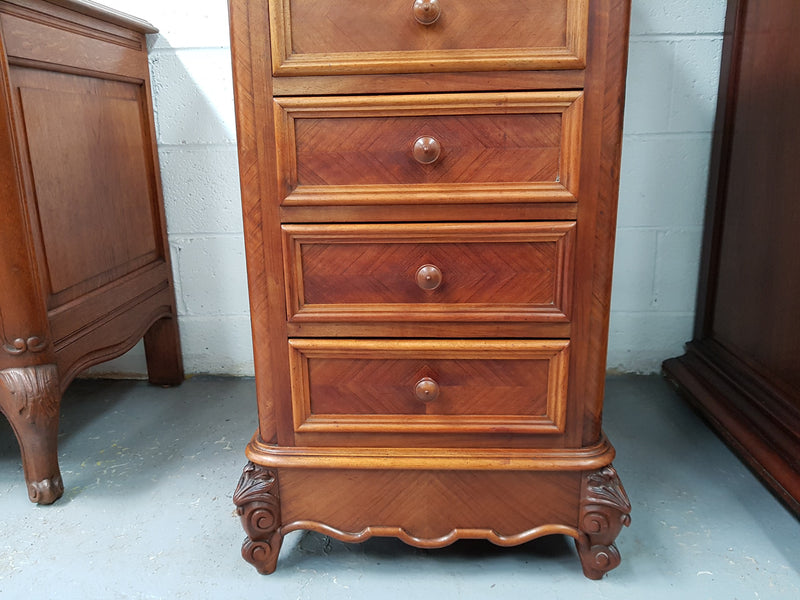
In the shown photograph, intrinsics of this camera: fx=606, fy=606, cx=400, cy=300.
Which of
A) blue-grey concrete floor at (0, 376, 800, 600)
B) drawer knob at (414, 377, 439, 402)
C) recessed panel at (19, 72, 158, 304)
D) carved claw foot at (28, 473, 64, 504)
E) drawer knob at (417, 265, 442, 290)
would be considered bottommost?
blue-grey concrete floor at (0, 376, 800, 600)

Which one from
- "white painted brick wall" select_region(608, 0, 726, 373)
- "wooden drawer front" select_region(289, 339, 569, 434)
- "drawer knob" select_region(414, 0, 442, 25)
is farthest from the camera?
"white painted brick wall" select_region(608, 0, 726, 373)

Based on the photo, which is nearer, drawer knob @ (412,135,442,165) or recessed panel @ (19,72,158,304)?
drawer knob @ (412,135,442,165)

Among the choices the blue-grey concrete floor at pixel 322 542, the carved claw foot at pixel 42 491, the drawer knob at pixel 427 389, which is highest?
the drawer knob at pixel 427 389

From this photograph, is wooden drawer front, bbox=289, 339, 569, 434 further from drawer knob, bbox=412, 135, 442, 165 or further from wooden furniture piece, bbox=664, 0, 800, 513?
wooden furniture piece, bbox=664, 0, 800, 513

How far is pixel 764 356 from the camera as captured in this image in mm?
1395

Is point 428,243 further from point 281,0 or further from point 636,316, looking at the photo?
point 636,316

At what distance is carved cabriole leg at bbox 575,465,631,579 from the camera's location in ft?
3.32

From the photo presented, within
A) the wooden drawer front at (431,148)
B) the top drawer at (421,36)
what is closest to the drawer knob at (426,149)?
the wooden drawer front at (431,148)

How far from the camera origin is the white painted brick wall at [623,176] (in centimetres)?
166

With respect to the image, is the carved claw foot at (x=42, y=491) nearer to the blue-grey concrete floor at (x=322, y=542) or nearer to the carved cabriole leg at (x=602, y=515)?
the blue-grey concrete floor at (x=322, y=542)

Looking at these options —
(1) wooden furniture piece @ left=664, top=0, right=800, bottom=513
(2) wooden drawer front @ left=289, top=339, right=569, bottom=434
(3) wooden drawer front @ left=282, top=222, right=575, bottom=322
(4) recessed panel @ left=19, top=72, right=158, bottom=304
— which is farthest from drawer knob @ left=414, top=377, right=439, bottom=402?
(4) recessed panel @ left=19, top=72, right=158, bottom=304

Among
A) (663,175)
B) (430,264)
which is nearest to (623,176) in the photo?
(663,175)

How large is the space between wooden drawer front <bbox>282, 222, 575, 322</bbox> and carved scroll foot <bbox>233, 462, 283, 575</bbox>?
0.96ft

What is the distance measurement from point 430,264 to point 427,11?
374 mm
